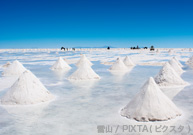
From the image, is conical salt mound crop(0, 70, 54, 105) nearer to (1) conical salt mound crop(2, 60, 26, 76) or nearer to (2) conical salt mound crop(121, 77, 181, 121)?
(2) conical salt mound crop(121, 77, 181, 121)

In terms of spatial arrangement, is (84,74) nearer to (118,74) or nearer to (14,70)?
(118,74)

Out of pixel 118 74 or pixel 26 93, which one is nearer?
pixel 26 93

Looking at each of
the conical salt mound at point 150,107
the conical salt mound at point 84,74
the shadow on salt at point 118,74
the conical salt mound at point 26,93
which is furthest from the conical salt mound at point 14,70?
the conical salt mound at point 150,107

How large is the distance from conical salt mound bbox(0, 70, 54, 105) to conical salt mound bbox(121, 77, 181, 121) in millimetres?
2435

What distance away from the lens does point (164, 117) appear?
4.39 m

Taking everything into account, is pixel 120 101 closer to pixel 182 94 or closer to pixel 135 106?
pixel 135 106

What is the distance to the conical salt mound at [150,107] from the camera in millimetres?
4395

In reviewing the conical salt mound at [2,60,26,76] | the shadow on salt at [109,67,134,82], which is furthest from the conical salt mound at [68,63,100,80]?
the conical salt mound at [2,60,26,76]

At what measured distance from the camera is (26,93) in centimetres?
589

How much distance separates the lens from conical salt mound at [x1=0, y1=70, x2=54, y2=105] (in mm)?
5766

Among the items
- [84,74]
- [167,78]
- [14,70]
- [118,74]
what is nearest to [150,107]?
[167,78]

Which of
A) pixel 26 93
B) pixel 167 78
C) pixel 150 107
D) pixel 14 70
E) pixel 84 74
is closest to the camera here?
pixel 150 107

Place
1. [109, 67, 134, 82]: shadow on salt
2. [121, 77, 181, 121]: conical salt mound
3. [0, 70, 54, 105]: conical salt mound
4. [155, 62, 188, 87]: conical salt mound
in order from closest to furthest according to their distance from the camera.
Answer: [121, 77, 181, 121]: conical salt mound → [0, 70, 54, 105]: conical salt mound → [155, 62, 188, 87]: conical salt mound → [109, 67, 134, 82]: shadow on salt

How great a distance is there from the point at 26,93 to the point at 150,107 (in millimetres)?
3280
